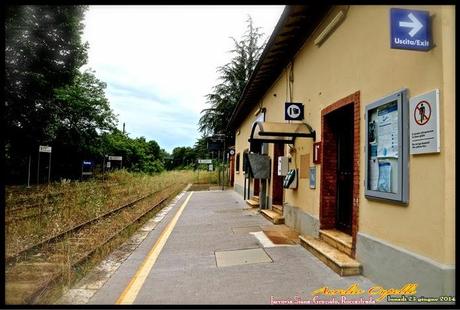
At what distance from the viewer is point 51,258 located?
5.97m

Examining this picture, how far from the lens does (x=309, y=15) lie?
753 centimetres

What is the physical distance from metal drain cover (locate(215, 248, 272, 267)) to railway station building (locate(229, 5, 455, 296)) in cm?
90

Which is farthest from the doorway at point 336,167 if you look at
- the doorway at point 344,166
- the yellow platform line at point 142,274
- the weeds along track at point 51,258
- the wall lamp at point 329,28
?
the weeds along track at point 51,258

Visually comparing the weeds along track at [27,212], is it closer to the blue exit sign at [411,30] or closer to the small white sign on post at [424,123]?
the small white sign on post at [424,123]

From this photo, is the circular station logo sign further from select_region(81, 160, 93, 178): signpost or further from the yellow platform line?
select_region(81, 160, 93, 178): signpost

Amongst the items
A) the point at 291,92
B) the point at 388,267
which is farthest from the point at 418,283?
the point at 291,92

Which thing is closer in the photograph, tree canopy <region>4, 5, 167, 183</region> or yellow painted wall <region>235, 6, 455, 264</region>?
yellow painted wall <region>235, 6, 455, 264</region>

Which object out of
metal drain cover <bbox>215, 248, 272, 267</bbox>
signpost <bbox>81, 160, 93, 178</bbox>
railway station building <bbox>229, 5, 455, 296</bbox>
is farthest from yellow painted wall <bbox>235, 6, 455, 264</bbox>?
signpost <bbox>81, 160, 93, 178</bbox>

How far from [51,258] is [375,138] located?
545 centimetres

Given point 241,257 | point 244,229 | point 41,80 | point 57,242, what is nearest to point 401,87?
point 241,257

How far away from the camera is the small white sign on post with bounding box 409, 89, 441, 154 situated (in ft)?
12.0

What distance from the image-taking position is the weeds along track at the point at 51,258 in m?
4.40

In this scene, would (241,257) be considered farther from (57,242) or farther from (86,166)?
(86,166)

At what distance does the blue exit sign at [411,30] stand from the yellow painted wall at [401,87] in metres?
0.08
